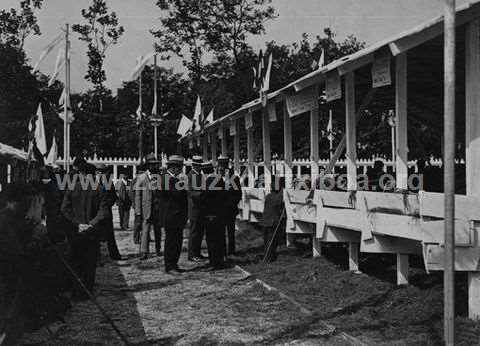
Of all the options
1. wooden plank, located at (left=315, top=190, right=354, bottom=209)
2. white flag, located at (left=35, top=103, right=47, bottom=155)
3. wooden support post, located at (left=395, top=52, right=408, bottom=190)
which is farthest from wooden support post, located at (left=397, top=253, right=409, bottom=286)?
white flag, located at (left=35, top=103, right=47, bottom=155)

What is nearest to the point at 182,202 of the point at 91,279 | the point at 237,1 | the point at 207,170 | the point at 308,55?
the point at 207,170

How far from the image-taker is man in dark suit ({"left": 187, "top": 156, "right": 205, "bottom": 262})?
11461 mm

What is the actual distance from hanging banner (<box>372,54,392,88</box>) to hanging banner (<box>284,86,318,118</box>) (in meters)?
2.44

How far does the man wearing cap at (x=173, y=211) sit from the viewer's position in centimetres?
1098

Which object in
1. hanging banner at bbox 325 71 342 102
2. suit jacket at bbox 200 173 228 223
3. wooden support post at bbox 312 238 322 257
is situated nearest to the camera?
hanging banner at bbox 325 71 342 102

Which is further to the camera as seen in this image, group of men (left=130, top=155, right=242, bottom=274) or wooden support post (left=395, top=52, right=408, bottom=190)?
group of men (left=130, top=155, right=242, bottom=274)

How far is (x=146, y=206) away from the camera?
1329 centimetres

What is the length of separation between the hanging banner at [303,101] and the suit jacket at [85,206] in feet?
11.7

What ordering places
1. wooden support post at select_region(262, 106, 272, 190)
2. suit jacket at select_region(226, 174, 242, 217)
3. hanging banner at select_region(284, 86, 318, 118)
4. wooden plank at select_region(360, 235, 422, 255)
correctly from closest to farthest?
wooden plank at select_region(360, 235, 422, 255) → hanging banner at select_region(284, 86, 318, 118) → suit jacket at select_region(226, 174, 242, 217) → wooden support post at select_region(262, 106, 272, 190)

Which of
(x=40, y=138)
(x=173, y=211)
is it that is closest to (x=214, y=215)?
(x=173, y=211)

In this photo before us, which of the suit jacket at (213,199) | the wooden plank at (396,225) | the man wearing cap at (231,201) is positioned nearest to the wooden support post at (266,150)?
the man wearing cap at (231,201)

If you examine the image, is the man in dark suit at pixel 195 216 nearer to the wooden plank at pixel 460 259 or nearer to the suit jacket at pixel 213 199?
the suit jacket at pixel 213 199

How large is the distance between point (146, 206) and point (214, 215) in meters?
2.42

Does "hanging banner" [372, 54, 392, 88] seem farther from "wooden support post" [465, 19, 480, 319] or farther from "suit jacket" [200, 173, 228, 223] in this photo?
"suit jacket" [200, 173, 228, 223]
